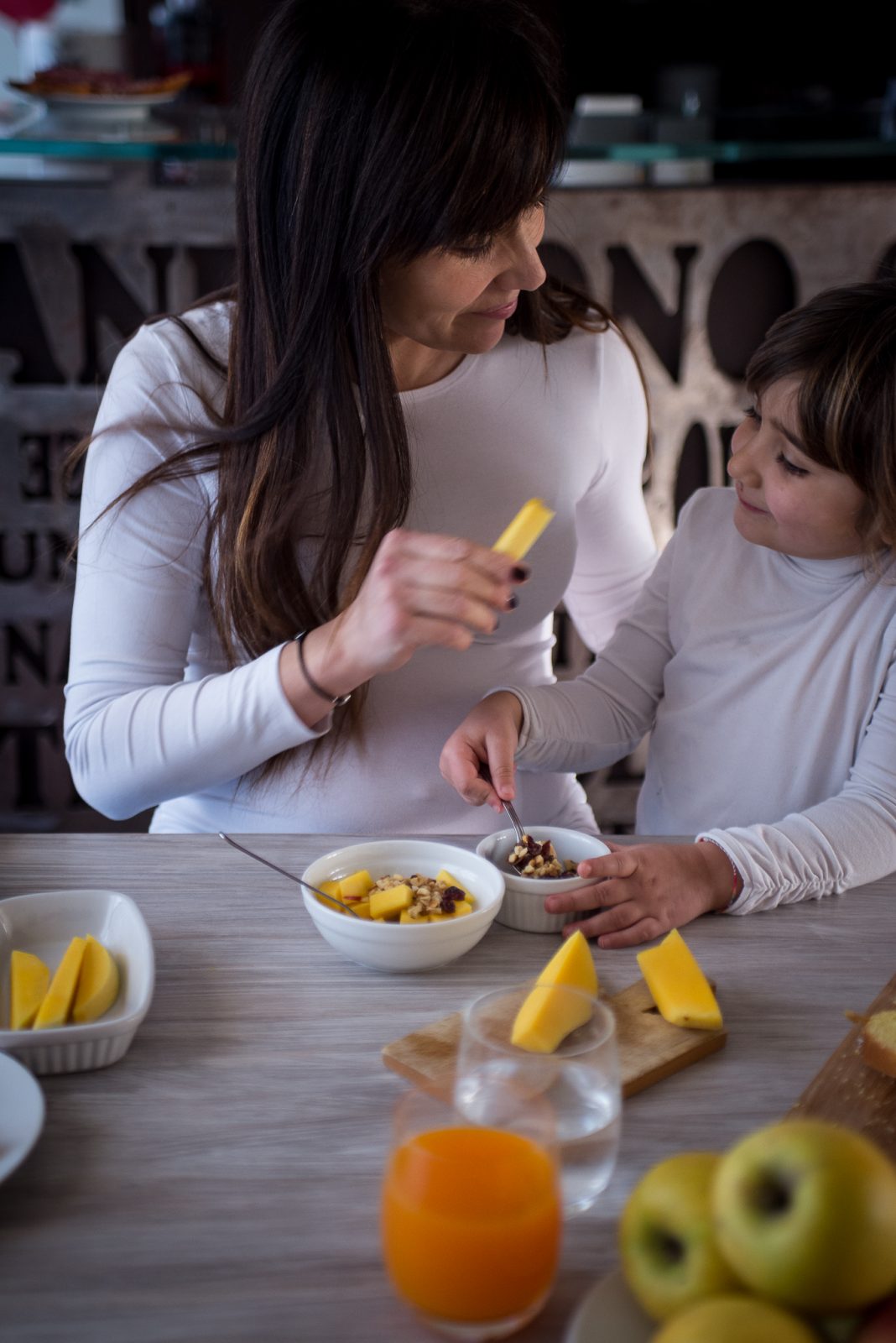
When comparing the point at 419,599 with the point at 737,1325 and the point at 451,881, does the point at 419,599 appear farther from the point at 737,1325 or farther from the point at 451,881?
the point at 737,1325

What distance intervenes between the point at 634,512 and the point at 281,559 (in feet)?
2.04

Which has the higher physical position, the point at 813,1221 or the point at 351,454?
the point at 351,454

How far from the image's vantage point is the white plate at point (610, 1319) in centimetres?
61

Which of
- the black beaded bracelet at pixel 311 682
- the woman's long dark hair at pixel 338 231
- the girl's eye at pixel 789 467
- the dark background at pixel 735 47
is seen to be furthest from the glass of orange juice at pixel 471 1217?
the dark background at pixel 735 47

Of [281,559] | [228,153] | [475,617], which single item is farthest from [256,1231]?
[228,153]

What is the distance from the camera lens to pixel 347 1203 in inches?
30.5

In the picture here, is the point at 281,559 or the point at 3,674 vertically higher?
the point at 281,559

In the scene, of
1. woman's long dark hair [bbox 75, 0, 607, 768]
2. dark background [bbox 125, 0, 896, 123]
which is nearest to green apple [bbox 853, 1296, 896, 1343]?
woman's long dark hair [bbox 75, 0, 607, 768]

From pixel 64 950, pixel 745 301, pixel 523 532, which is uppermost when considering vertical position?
pixel 745 301

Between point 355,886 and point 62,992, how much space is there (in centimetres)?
27

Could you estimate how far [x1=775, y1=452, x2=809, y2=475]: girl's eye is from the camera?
140 cm

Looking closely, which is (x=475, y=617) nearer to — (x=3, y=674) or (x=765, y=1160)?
(x=765, y=1160)

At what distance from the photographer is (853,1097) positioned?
2.86 feet

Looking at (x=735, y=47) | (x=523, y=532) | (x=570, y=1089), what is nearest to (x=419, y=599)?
(x=523, y=532)
